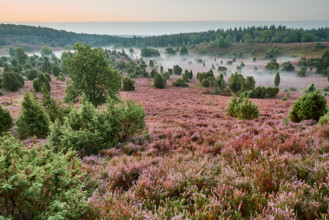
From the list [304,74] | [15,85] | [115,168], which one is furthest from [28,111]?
[304,74]

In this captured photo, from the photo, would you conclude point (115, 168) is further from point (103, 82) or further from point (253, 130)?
point (103, 82)

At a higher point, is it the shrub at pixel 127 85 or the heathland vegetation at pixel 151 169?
the heathland vegetation at pixel 151 169

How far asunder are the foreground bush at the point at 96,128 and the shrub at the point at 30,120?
5141mm

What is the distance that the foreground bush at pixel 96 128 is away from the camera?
6133 mm

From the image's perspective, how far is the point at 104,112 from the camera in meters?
7.32

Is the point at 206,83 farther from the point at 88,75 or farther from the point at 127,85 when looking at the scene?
the point at 88,75

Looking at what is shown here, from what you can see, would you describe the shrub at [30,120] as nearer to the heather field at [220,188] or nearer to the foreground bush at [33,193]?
the heather field at [220,188]

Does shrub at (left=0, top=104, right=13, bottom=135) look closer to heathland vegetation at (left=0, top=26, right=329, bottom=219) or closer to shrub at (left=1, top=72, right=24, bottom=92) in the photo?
heathland vegetation at (left=0, top=26, right=329, bottom=219)

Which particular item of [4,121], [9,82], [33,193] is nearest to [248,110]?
[33,193]

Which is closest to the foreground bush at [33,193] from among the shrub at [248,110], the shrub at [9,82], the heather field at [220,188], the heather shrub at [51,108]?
the heather field at [220,188]

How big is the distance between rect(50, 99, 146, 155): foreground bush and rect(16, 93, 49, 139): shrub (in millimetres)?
5141

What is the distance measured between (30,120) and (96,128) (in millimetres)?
7199

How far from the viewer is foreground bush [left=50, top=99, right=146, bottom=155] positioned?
20.1 feet

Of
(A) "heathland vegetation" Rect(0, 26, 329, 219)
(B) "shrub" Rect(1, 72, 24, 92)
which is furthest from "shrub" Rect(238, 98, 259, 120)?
(B) "shrub" Rect(1, 72, 24, 92)
